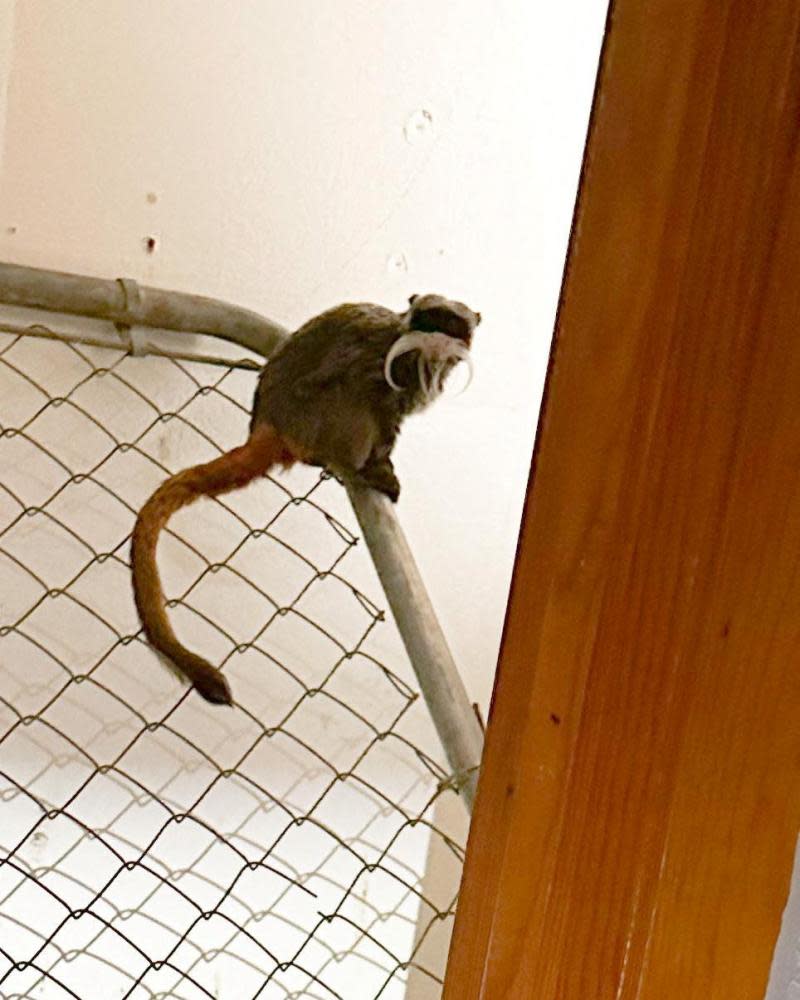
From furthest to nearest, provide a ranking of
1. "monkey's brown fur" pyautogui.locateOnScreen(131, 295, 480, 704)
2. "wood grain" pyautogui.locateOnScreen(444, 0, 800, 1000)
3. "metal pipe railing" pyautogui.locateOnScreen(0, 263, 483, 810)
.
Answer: "monkey's brown fur" pyautogui.locateOnScreen(131, 295, 480, 704)
"metal pipe railing" pyautogui.locateOnScreen(0, 263, 483, 810)
"wood grain" pyautogui.locateOnScreen(444, 0, 800, 1000)

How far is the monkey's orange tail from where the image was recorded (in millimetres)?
921

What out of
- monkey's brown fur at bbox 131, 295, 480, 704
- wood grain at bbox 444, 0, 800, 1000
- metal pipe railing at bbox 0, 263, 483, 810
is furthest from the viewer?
monkey's brown fur at bbox 131, 295, 480, 704

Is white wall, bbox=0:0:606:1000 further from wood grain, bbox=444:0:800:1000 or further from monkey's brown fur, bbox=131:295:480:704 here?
wood grain, bbox=444:0:800:1000

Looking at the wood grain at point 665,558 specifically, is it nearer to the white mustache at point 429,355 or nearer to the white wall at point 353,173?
the white mustache at point 429,355

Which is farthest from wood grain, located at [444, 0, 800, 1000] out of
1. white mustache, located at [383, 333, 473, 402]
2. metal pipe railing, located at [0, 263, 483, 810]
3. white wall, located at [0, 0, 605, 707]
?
white wall, located at [0, 0, 605, 707]

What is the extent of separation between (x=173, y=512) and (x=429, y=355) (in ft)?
1.13

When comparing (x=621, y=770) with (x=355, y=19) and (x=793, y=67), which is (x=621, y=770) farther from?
(x=355, y=19)

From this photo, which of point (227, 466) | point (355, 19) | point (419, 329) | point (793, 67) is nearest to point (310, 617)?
point (227, 466)

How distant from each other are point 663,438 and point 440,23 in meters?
1.07

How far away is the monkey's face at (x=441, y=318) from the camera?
3.78 ft

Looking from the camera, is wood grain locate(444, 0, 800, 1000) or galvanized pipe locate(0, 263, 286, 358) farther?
galvanized pipe locate(0, 263, 286, 358)

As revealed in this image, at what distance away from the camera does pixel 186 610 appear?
1193 mm

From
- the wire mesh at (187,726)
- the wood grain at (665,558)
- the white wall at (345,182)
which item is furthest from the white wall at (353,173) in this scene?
the wood grain at (665,558)

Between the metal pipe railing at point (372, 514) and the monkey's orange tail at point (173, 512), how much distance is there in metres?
0.12
